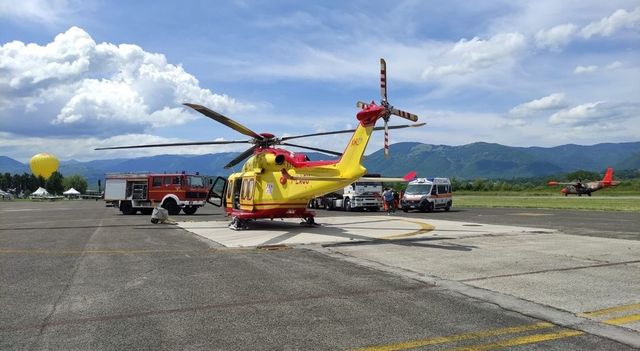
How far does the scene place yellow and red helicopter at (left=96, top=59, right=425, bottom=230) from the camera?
53.8ft

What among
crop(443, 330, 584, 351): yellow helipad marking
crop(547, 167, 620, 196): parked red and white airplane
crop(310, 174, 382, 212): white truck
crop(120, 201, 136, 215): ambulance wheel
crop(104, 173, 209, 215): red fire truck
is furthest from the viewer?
crop(547, 167, 620, 196): parked red and white airplane

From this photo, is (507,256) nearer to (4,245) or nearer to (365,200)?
(4,245)

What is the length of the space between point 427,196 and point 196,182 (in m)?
15.4

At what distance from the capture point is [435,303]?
6934 millimetres

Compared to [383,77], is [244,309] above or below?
below

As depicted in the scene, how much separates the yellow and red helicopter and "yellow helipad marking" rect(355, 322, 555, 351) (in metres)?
10.1

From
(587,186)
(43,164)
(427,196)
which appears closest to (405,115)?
(427,196)

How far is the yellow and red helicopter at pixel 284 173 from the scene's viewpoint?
1641 centimetres

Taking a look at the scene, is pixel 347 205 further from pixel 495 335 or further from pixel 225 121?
pixel 495 335

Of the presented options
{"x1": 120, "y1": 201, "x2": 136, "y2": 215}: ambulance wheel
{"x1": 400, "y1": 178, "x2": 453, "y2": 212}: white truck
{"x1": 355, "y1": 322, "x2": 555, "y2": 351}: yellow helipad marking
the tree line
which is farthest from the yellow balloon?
{"x1": 355, "y1": 322, "x2": 555, "y2": 351}: yellow helipad marking

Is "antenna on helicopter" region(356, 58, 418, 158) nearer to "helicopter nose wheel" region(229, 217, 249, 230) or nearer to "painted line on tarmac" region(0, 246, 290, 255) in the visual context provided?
"painted line on tarmac" region(0, 246, 290, 255)

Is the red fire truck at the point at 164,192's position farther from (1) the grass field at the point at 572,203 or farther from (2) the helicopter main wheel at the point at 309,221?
(1) the grass field at the point at 572,203

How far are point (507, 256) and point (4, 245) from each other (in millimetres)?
13947

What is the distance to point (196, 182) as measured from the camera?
32094 millimetres
